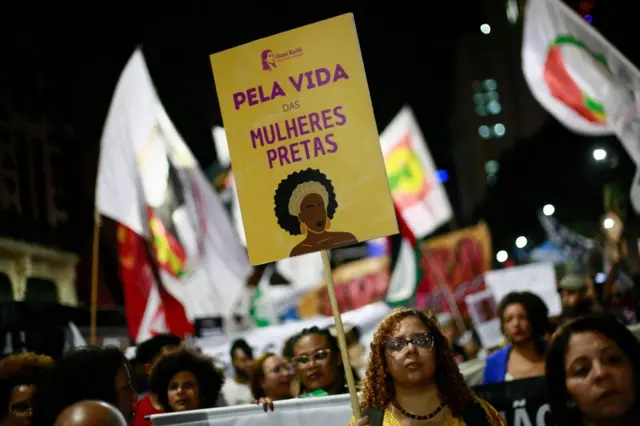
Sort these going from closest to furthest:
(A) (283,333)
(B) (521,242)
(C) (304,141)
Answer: (C) (304,141)
(A) (283,333)
(B) (521,242)

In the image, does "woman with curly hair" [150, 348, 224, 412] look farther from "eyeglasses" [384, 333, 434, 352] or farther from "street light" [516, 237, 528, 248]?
"street light" [516, 237, 528, 248]

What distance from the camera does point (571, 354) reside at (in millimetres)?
2465

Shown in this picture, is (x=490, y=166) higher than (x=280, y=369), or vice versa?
(x=490, y=166)

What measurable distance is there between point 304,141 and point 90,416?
5.78 feet

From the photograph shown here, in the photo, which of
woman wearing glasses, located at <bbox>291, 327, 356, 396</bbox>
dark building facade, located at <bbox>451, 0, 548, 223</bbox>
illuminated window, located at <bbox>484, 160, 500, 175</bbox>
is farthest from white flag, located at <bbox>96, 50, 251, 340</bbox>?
illuminated window, located at <bbox>484, 160, 500, 175</bbox>

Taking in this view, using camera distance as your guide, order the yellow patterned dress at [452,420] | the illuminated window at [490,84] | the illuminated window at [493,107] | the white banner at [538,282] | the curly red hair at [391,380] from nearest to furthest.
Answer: the yellow patterned dress at [452,420] < the curly red hair at [391,380] < the white banner at [538,282] < the illuminated window at [490,84] < the illuminated window at [493,107]

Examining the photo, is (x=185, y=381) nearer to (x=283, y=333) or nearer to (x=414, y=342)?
(x=414, y=342)

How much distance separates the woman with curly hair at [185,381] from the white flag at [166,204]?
12.5ft

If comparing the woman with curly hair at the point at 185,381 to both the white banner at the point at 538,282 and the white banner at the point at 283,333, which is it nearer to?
the white banner at the point at 283,333

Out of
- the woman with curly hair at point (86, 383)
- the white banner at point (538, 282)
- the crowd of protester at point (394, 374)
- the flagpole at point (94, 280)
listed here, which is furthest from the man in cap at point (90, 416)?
the white banner at point (538, 282)

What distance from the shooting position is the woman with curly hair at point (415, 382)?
136 inches

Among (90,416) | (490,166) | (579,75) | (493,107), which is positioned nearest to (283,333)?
(579,75)

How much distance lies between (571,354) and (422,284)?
14053mm

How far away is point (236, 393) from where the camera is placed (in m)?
7.89
